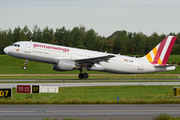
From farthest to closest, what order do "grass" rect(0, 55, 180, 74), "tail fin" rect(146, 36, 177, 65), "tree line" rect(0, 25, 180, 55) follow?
1. "tree line" rect(0, 25, 180, 55)
2. "grass" rect(0, 55, 180, 74)
3. "tail fin" rect(146, 36, 177, 65)

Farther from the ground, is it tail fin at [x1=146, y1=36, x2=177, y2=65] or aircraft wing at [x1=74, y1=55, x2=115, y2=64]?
tail fin at [x1=146, y1=36, x2=177, y2=65]

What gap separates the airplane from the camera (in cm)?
4066

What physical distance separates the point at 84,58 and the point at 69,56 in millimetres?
2539

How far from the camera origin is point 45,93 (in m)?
25.1

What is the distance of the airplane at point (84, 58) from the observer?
4066cm

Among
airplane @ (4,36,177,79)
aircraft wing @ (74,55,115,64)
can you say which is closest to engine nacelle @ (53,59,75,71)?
airplane @ (4,36,177,79)

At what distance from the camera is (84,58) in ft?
140

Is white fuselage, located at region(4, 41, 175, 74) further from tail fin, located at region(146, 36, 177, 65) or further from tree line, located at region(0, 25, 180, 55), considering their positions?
tree line, located at region(0, 25, 180, 55)

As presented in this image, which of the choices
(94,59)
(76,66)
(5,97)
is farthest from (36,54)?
(5,97)

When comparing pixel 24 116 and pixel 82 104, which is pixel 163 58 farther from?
pixel 24 116

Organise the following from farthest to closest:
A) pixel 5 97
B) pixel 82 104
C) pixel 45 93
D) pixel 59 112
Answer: pixel 45 93
pixel 5 97
pixel 82 104
pixel 59 112

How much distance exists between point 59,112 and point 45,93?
1087 centimetres

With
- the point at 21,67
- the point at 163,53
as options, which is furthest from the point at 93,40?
the point at 163,53

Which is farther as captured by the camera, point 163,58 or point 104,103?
point 163,58
